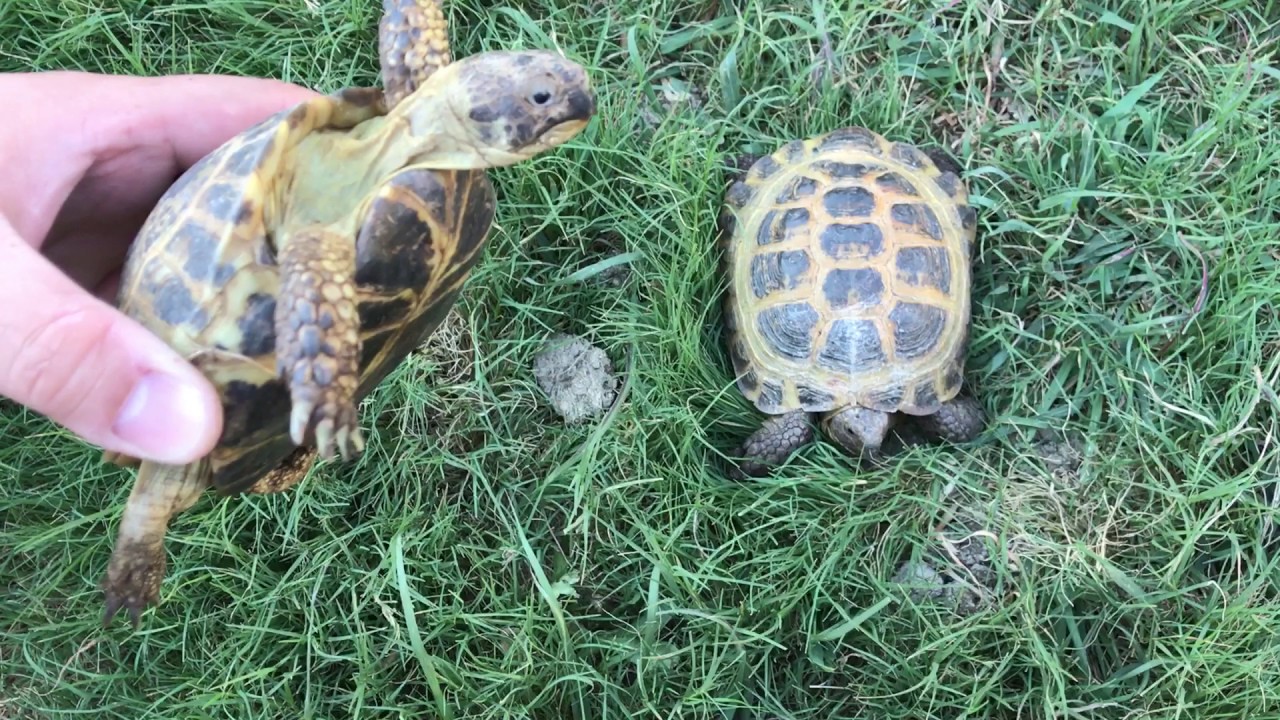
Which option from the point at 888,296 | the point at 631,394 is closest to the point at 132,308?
the point at 631,394

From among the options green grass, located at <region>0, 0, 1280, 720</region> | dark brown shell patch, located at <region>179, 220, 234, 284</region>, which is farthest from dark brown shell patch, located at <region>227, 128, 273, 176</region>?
green grass, located at <region>0, 0, 1280, 720</region>

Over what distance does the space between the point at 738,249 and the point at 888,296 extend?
517 mm

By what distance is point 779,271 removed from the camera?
2832 millimetres

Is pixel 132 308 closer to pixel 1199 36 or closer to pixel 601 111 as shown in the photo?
pixel 601 111

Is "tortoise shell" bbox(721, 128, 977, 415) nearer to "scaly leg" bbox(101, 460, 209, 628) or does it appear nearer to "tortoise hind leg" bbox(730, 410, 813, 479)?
"tortoise hind leg" bbox(730, 410, 813, 479)

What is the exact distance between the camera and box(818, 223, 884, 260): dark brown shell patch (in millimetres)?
2779

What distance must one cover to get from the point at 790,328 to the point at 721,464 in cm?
50

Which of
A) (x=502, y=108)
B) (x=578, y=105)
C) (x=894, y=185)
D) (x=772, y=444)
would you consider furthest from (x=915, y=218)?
(x=502, y=108)

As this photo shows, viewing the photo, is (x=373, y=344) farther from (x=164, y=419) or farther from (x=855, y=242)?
(x=855, y=242)

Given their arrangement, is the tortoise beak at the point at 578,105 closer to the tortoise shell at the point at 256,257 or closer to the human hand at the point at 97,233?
the tortoise shell at the point at 256,257

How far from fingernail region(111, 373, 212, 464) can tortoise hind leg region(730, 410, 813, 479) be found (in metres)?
1.68

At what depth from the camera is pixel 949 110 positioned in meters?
3.02

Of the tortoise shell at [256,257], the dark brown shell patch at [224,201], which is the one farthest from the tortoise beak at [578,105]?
the dark brown shell patch at [224,201]

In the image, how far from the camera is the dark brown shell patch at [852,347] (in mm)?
2771
